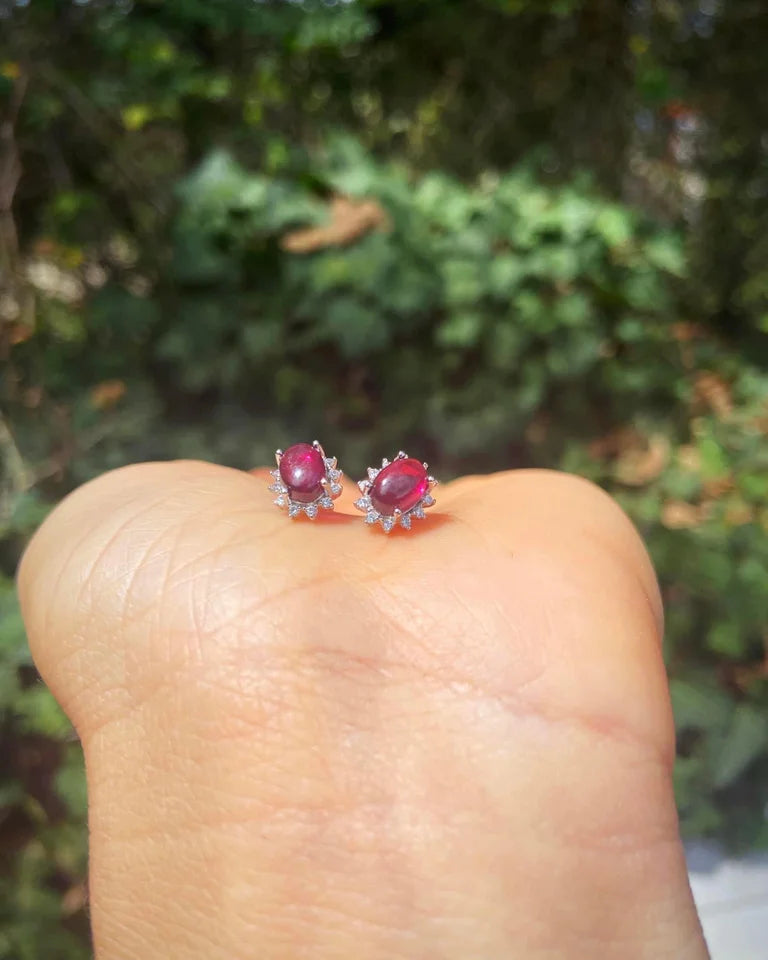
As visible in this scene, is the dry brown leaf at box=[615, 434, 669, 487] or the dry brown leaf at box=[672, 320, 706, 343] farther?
the dry brown leaf at box=[672, 320, 706, 343]

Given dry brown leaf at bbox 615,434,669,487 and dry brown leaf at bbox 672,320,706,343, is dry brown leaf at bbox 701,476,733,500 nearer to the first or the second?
dry brown leaf at bbox 615,434,669,487

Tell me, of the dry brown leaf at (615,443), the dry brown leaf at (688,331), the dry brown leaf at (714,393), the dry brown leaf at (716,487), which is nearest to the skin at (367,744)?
the dry brown leaf at (716,487)

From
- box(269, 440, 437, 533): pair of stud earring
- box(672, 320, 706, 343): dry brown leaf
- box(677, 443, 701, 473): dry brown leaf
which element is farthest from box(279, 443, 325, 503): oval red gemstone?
box(672, 320, 706, 343): dry brown leaf

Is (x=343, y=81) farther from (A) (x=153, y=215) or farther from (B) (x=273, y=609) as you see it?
(B) (x=273, y=609)

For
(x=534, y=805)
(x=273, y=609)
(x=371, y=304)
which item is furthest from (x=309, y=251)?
(x=534, y=805)

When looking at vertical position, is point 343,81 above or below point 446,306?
above
